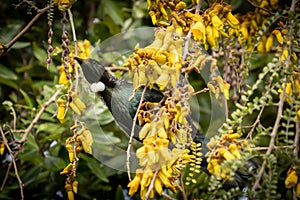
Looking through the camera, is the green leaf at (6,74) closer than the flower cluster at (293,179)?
No

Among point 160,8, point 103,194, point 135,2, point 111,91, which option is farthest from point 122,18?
point 160,8

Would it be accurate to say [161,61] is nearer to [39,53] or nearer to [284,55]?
[284,55]

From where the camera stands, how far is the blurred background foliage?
1674 millimetres

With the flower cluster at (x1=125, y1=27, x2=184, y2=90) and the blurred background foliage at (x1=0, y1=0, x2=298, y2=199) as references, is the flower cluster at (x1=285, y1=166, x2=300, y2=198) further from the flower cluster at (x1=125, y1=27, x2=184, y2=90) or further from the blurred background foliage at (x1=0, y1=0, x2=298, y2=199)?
the blurred background foliage at (x1=0, y1=0, x2=298, y2=199)

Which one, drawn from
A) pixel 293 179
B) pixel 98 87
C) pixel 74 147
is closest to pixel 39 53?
pixel 98 87

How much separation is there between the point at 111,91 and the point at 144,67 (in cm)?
27

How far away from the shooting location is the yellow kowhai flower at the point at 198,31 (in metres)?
1.01

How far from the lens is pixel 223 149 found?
94cm

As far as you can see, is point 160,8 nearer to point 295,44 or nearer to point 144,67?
point 144,67

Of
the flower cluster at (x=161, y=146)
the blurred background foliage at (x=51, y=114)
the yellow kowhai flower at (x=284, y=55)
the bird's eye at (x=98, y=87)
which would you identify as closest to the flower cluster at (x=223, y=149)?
the flower cluster at (x=161, y=146)

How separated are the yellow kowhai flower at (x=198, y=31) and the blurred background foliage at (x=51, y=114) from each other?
469 millimetres

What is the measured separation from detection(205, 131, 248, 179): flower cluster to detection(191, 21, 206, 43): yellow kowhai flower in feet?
0.61

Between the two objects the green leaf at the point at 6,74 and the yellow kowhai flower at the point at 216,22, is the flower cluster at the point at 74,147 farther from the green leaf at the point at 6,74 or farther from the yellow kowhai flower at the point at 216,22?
the green leaf at the point at 6,74

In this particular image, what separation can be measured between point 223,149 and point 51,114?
96cm
